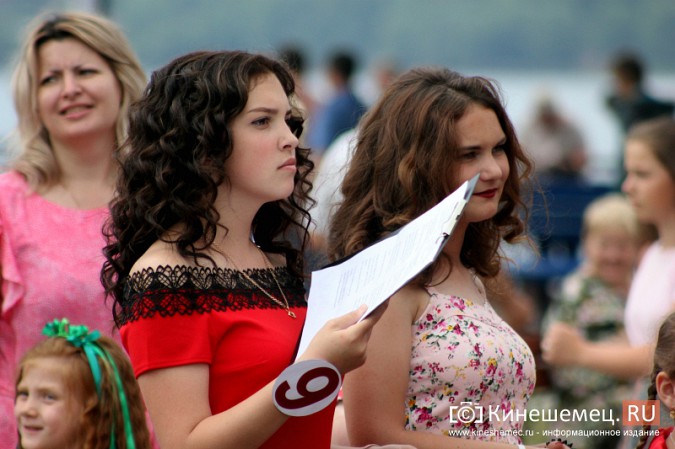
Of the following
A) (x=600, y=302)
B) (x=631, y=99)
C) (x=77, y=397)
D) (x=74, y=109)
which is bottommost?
(x=77, y=397)

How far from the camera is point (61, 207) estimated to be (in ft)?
11.9

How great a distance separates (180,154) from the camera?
2.68 metres

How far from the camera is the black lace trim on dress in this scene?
254cm

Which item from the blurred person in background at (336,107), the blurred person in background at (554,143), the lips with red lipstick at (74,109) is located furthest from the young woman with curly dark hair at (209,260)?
the blurred person in background at (554,143)

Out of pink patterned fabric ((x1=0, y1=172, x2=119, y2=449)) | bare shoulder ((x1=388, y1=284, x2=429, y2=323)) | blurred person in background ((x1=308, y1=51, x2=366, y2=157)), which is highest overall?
blurred person in background ((x1=308, y1=51, x2=366, y2=157))

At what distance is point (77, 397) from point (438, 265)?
1.08 meters

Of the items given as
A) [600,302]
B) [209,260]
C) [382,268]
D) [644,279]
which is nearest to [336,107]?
[600,302]

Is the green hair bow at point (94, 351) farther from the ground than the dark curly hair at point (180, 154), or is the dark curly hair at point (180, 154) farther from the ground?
the dark curly hair at point (180, 154)

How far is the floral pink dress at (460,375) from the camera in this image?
2875 millimetres

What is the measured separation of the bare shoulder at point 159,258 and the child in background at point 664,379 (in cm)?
131

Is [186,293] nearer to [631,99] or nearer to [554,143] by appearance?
[631,99]

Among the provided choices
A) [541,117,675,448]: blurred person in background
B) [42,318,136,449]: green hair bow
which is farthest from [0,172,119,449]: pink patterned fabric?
[541,117,675,448]: blurred person in background

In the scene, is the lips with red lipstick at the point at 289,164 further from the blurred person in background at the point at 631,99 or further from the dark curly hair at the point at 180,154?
the blurred person in background at the point at 631,99

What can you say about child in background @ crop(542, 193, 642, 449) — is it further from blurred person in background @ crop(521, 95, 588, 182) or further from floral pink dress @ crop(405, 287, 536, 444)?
blurred person in background @ crop(521, 95, 588, 182)
